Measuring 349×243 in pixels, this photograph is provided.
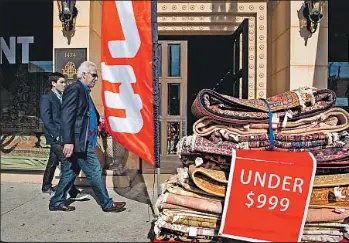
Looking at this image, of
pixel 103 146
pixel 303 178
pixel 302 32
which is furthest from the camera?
pixel 103 146

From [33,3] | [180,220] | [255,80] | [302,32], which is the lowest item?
[180,220]

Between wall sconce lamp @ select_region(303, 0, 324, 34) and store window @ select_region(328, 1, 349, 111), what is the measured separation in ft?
1.34

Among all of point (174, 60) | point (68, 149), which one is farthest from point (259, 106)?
point (174, 60)

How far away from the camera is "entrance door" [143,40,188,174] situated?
595 centimetres

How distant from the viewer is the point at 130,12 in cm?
297

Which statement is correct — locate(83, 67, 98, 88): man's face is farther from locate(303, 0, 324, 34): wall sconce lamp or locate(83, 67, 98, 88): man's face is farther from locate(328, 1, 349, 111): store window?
locate(328, 1, 349, 111): store window

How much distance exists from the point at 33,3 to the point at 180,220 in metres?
3.63

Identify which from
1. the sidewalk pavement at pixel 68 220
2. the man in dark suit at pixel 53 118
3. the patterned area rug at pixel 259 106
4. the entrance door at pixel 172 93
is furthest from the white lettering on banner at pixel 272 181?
the entrance door at pixel 172 93

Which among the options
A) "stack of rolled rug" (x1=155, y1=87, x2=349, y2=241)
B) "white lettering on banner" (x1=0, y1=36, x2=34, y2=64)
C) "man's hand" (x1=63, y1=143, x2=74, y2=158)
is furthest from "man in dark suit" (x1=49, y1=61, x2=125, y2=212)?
"white lettering on banner" (x1=0, y1=36, x2=34, y2=64)

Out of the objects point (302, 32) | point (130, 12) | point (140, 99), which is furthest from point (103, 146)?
point (302, 32)

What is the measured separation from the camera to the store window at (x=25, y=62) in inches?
195

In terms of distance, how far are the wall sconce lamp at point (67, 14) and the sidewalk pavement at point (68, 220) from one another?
75.4 inches

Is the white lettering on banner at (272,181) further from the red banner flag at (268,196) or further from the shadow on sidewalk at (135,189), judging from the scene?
the shadow on sidewalk at (135,189)

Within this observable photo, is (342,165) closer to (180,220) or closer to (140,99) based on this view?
(180,220)
